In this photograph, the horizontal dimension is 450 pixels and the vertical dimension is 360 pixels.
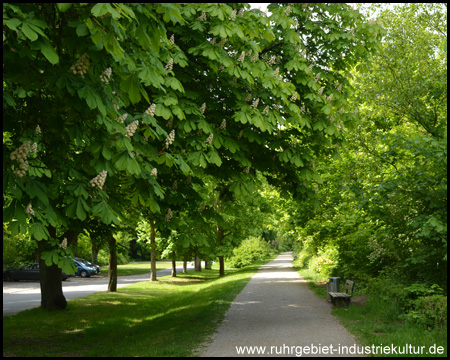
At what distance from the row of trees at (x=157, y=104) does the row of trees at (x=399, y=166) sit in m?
1.76

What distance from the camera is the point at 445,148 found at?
329 inches

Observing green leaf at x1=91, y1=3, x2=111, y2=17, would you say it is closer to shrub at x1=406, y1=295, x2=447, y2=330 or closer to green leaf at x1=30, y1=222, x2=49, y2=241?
green leaf at x1=30, y1=222, x2=49, y2=241

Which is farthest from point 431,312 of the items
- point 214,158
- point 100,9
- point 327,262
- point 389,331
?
point 327,262

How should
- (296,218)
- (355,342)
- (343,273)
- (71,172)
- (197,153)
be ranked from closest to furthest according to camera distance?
(71,172) → (197,153) → (355,342) → (343,273) → (296,218)

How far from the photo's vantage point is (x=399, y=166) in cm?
1168

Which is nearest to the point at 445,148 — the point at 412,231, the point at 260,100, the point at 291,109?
the point at 412,231

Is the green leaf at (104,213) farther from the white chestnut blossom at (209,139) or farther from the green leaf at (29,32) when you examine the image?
the white chestnut blossom at (209,139)

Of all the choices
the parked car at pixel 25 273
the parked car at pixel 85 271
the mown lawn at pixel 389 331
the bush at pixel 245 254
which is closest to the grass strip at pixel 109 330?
the mown lawn at pixel 389 331

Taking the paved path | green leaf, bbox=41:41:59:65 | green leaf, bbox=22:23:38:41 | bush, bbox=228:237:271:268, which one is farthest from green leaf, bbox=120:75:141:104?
bush, bbox=228:237:271:268

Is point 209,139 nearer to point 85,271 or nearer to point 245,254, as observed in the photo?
point 85,271

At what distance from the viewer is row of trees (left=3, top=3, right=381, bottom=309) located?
4469mm

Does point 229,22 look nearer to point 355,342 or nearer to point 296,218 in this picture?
point 355,342

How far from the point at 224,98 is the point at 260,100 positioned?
78 cm

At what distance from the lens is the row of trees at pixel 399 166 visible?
8.88 meters
